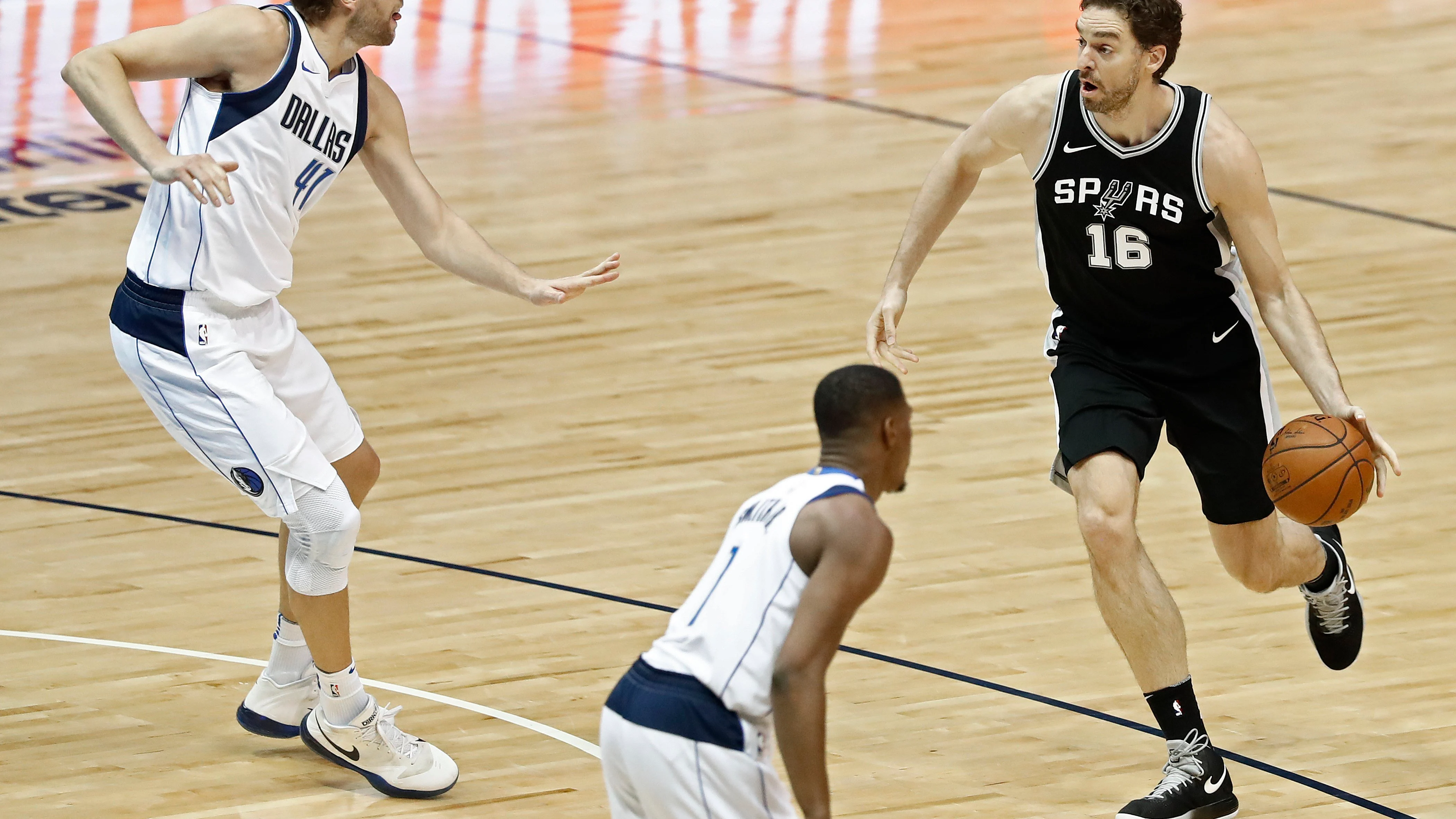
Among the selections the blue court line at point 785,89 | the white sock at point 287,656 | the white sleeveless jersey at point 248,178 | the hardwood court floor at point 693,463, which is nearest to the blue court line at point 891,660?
the hardwood court floor at point 693,463

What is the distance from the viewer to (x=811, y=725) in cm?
320

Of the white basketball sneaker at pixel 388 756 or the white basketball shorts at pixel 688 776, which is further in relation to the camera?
the white basketball sneaker at pixel 388 756

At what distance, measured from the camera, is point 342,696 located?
4.85 m

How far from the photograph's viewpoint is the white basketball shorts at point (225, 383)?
465 centimetres

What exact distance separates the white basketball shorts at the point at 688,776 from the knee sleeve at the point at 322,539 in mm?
1476

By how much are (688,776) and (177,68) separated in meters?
2.10

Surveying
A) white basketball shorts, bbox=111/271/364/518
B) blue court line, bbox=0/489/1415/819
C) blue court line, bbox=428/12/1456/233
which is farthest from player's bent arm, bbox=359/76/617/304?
blue court line, bbox=428/12/1456/233

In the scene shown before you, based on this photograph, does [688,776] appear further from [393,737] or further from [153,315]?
[153,315]

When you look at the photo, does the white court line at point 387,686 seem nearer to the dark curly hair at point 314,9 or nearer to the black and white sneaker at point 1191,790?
the black and white sneaker at point 1191,790

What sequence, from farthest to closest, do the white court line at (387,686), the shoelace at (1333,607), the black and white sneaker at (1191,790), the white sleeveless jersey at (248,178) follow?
the shoelace at (1333,607) < the white court line at (387,686) < the white sleeveless jersey at (248,178) < the black and white sneaker at (1191,790)

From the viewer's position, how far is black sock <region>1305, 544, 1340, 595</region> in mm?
5359

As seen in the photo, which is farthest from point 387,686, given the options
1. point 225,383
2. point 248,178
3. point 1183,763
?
point 1183,763

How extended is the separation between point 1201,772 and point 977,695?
0.86m

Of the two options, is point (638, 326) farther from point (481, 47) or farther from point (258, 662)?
point (481, 47)
